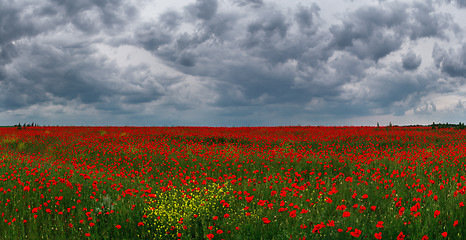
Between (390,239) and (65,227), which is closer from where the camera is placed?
(390,239)

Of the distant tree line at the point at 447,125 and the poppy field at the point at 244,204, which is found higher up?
the distant tree line at the point at 447,125

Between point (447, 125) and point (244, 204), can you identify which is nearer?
point (244, 204)

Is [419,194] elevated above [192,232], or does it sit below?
above

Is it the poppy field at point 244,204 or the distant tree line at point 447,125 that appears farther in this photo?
the distant tree line at point 447,125

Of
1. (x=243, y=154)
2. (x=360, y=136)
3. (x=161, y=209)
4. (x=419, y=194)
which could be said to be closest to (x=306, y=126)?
(x=360, y=136)

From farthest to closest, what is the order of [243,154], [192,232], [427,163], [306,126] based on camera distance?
[306,126], [243,154], [427,163], [192,232]

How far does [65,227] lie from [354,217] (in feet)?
16.0

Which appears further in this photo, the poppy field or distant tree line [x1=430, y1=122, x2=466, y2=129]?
distant tree line [x1=430, y1=122, x2=466, y2=129]

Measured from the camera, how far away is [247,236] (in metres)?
4.18

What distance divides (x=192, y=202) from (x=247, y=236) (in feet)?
4.21

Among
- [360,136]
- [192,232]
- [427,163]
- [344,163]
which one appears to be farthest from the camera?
[360,136]

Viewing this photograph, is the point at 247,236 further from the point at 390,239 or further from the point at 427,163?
the point at 427,163

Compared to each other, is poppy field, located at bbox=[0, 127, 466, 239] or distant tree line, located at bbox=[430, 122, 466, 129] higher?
distant tree line, located at bbox=[430, 122, 466, 129]

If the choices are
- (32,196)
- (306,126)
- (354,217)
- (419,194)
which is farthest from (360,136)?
(32,196)
